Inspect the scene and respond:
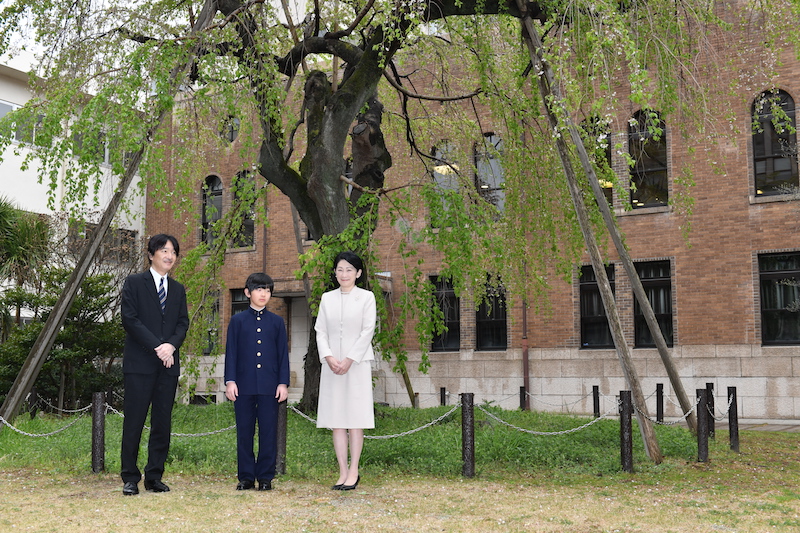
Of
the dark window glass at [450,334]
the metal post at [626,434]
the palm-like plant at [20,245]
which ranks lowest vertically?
the metal post at [626,434]

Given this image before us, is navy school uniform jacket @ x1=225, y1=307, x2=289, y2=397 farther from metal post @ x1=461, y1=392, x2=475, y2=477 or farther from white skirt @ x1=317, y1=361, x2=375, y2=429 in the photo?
metal post @ x1=461, y1=392, x2=475, y2=477

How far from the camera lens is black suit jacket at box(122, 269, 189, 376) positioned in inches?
246

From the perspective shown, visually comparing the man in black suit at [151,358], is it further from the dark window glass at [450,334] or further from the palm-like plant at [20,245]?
the dark window glass at [450,334]

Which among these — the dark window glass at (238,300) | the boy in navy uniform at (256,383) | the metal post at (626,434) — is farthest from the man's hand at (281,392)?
the dark window glass at (238,300)

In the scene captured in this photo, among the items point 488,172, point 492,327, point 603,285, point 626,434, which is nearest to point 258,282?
point 603,285

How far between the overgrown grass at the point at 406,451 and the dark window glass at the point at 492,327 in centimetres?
892

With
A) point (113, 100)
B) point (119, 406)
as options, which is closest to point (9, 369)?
point (119, 406)

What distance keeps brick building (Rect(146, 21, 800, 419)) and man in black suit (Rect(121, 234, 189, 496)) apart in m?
9.11

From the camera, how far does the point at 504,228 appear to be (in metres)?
12.3

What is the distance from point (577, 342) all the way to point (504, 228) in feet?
25.2

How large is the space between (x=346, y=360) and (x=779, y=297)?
45.8ft

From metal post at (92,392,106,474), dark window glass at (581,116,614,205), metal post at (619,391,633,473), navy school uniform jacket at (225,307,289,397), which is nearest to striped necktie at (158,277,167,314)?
navy school uniform jacket at (225,307,289,397)

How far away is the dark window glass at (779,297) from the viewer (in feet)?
56.3

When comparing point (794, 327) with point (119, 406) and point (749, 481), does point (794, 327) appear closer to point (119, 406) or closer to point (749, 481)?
point (749, 481)
